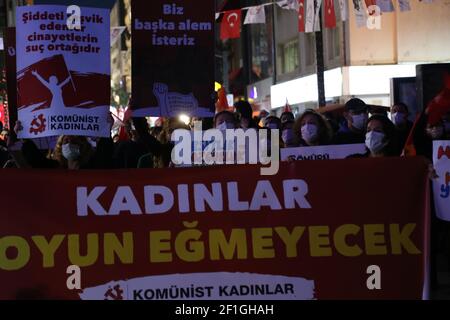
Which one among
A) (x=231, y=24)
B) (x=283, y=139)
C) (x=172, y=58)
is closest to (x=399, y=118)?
(x=283, y=139)

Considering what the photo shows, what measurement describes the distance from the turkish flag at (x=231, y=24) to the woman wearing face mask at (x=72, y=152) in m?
16.3

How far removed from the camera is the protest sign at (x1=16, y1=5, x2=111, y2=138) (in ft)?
22.3

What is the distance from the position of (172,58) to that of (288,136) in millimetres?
2100

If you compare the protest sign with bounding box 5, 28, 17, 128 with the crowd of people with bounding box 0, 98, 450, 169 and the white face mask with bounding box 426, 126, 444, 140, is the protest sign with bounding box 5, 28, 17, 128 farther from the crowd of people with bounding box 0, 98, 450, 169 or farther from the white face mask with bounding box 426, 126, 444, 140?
the white face mask with bounding box 426, 126, 444, 140

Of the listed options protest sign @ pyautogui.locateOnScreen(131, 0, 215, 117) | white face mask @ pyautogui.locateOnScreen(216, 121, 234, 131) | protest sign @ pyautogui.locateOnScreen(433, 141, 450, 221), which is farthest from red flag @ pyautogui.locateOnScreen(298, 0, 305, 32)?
protest sign @ pyautogui.locateOnScreen(131, 0, 215, 117)

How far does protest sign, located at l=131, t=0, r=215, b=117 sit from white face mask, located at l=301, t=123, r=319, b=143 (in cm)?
104

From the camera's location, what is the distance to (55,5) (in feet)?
23.0

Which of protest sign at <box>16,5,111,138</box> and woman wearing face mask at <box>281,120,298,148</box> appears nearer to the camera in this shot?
protest sign at <box>16,5,111,138</box>

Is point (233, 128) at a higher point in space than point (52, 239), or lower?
higher

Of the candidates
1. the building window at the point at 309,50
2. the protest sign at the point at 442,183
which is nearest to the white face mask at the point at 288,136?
the protest sign at the point at 442,183

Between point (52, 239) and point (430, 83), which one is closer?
point (52, 239)

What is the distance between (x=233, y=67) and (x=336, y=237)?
4971cm

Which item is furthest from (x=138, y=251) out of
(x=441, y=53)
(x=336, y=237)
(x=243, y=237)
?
(x=441, y=53)
